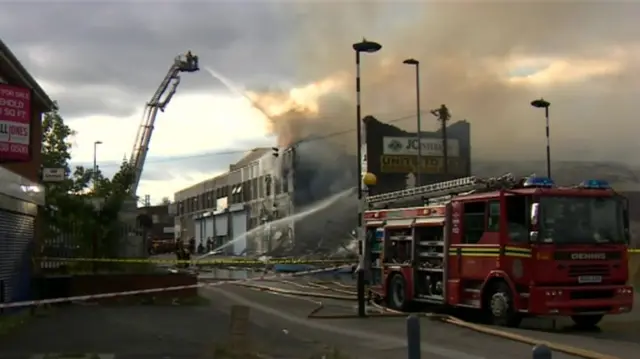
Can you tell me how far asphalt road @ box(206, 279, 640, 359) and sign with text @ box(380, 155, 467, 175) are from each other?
4107 cm

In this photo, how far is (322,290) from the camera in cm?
2377

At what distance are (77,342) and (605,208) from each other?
29.4 ft

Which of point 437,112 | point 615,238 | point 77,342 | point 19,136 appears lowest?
point 77,342

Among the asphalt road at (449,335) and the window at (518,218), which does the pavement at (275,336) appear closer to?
the asphalt road at (449,335)

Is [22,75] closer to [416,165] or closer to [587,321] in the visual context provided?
[587,321]

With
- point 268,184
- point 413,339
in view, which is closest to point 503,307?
point 413,339

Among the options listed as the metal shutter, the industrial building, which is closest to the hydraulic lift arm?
the industrial building

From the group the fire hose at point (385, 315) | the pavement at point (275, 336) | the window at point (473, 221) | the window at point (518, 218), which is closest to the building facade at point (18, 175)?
the pavement at point (275, 336)

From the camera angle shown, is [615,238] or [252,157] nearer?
[615,238]

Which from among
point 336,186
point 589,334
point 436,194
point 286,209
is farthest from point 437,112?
point 589,334

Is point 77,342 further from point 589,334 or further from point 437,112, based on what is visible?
point 437,112

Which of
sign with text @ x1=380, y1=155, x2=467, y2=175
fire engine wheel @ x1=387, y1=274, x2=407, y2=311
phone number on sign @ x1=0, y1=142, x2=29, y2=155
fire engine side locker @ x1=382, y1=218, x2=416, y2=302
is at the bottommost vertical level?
fire engine wheel @ x1=387, y1=274, x2=407, y2=311

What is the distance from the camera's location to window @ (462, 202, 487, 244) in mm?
14500

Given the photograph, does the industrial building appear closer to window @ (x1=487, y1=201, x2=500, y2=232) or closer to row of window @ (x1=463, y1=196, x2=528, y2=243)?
row of window @ (x1=463, y1=196, x2=528, y2=243)
